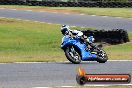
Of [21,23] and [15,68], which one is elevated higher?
[15,68]

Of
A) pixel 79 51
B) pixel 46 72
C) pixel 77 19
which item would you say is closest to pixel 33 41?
pixel 79 51

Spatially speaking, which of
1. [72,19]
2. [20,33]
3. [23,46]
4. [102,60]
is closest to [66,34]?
[102,60]

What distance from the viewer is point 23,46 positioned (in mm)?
21438

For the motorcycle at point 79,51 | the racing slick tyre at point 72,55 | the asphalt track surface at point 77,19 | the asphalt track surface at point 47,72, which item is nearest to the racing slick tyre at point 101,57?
the motorcycle at point 79,51

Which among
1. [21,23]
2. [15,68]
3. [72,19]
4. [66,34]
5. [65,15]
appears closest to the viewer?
[15,68]

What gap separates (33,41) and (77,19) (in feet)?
33.1

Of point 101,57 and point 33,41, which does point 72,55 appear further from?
point 33,41

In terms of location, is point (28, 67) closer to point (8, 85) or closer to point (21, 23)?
point (8, 85)

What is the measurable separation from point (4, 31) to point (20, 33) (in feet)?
3.13

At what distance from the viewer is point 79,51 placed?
554 inches

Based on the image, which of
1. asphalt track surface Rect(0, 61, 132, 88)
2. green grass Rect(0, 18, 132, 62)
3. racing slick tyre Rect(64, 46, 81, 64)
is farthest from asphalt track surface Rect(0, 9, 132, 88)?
green grass Rect(0, 18, 132, 62)

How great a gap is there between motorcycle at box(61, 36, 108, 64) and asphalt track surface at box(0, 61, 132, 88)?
0.58ft

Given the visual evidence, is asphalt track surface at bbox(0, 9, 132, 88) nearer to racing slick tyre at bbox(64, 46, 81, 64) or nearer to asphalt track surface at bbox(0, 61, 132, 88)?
asphalt track surface at bbox(0, 61, 132, 88)

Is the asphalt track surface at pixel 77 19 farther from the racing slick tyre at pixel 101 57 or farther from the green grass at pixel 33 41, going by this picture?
the racing slick tyre at pixel 101 57
